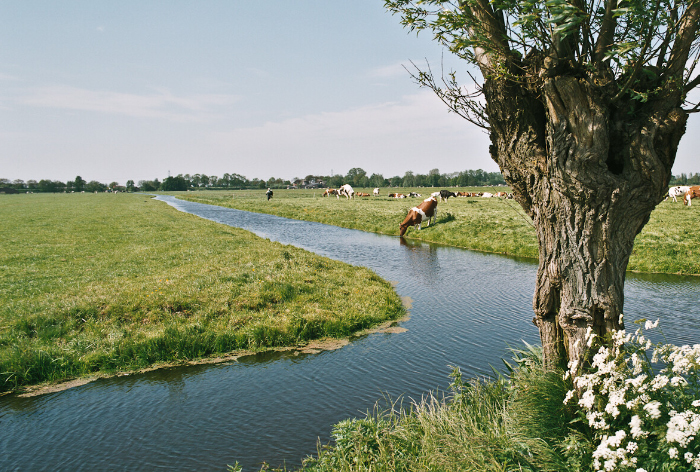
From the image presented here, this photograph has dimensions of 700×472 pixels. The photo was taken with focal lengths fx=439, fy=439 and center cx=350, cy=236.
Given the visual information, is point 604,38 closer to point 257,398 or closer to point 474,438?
point 474,438

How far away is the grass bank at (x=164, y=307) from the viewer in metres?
8.36

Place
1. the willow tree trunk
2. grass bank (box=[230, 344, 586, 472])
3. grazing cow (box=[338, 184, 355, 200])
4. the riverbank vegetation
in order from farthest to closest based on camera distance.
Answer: grazing cow (box=[338, 184, 355, 200])
the willow tree trunk
grass bank (box=[230, 344, 586, 472])
the riverbank vegetation

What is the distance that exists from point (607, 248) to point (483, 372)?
144 inches

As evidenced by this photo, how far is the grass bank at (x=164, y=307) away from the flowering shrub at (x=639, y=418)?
6.31 metres

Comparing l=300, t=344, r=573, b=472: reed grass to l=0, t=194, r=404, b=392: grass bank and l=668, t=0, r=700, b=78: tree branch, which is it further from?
l=0, t=194, r=404, b=392: grass bank

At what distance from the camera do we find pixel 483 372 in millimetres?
7824

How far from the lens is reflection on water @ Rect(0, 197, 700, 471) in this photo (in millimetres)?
5672

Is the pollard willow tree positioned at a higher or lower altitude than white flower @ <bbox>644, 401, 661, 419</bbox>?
higher

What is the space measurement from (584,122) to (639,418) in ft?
9.81

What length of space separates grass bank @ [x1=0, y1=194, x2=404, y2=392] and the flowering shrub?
20.7 ft

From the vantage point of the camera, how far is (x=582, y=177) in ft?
15.9

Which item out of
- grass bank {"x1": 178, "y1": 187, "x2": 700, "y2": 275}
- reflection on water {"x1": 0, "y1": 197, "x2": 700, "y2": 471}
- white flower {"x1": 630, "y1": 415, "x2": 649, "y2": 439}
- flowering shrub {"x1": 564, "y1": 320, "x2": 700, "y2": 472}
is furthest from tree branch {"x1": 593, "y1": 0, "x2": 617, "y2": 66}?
grass bank {"x1": 178, "y1": 187, "x2": 700, "y2": 275}

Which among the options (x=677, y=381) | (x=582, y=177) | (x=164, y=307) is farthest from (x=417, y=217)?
(x=677, y=381)

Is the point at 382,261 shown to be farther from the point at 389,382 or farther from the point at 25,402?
the point at 25,402
